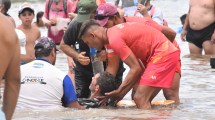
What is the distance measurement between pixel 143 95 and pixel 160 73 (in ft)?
0.98

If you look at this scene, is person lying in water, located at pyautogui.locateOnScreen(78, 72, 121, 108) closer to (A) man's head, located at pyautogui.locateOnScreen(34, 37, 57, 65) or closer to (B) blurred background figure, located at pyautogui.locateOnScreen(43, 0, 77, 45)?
(A) man's head, located at pyautogui.locateOnScreen(34, 37, 57, 65)

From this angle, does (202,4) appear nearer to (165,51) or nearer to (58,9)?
(58,9)

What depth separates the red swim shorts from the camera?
25.1ft

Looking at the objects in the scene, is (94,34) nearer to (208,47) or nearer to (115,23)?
(115,23)

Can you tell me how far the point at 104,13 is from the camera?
7949mm

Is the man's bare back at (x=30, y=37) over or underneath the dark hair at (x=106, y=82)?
underneath

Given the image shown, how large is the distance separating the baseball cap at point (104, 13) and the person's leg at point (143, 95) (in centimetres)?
86

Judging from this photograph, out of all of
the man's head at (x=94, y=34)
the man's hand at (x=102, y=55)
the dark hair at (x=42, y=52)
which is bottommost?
the man's hand at (x=102, y=55)

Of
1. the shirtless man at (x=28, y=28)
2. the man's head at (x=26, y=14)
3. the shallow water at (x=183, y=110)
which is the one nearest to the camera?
the shallow water at (x=183, y=110)

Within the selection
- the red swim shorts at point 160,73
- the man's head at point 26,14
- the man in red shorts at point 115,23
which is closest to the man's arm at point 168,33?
the man in red shorts at point 115,23

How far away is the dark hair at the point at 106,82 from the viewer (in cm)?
782

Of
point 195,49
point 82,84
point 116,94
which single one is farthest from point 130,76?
point 195,49

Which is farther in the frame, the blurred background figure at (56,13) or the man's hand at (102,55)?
the blurred background figure at (56,13)

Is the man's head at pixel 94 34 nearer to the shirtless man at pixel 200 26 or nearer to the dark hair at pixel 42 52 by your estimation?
the dark hair at pixel 42 52
